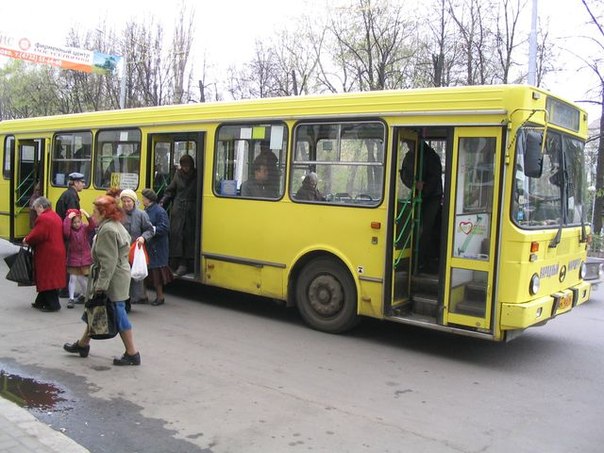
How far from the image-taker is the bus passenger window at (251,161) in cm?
768

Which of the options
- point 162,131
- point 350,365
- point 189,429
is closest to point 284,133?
point 162,131

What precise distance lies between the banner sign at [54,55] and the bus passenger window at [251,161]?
1782cm

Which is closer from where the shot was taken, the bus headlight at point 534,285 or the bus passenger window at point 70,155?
the bus headlight at point 534,285

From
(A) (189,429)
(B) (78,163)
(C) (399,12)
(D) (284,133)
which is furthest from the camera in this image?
(C) (399,12)

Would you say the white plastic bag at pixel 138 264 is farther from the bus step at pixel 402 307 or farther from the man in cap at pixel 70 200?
the bus step at pixel 402 307

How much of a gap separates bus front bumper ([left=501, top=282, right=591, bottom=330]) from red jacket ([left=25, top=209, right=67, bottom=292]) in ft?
18.0

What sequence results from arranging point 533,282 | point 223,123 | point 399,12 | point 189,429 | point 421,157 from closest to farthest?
1. point 189,429
2. point 533,282
3. point 421,157
4. point 223,123
5. point 399,12

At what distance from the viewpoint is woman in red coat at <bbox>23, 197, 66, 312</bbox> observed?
24.8 ft

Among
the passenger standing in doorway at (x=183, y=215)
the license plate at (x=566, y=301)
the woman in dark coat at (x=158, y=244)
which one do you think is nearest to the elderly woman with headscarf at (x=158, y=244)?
the woman in dark coat at (x=158, y=244)

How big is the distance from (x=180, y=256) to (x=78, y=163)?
3273 millimetres

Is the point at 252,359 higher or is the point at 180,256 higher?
the point at 180,256

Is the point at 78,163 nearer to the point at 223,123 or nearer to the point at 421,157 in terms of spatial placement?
the point at 223,123

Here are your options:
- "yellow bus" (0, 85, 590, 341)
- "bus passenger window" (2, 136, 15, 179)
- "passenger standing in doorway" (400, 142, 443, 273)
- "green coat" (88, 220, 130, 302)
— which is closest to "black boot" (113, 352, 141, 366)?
"green coat" (88, 220, 130, 302)

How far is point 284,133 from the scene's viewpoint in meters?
7.58
